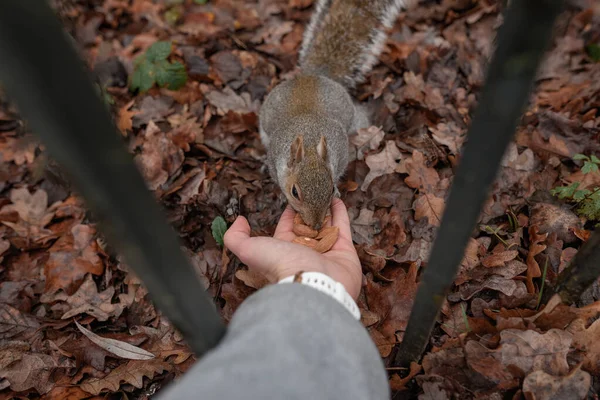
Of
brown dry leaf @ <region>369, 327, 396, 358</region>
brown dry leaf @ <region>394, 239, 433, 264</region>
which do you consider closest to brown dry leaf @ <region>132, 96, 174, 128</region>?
brown dry leaf @ <region>394, 239, 433, 264</region>

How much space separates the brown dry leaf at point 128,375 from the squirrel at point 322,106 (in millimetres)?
1018

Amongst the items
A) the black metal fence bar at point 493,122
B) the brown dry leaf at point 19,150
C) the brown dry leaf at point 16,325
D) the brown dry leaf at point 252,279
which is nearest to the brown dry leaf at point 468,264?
the black metal fence bar at point 493,122

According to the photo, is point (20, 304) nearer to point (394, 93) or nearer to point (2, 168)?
point (2, 168)

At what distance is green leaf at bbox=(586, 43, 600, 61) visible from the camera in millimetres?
3207

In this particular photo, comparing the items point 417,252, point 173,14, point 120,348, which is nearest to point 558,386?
point 417,252

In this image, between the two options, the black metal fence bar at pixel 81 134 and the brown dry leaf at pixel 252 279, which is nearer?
the black metal fence bar at pixel 81 134

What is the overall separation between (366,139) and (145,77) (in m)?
1.83

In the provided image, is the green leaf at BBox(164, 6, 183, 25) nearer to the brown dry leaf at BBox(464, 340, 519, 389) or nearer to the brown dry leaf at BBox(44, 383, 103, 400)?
the brown dry leaf at BBox(44, 383, 103, 400)

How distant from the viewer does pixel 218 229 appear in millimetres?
2439

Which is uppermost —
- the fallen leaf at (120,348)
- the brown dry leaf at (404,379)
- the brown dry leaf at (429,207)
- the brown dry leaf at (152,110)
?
the brown dry leaf at (429,207)

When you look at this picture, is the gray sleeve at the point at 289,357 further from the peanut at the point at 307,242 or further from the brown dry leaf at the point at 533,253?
the brown dry leaf at the point at 533,253

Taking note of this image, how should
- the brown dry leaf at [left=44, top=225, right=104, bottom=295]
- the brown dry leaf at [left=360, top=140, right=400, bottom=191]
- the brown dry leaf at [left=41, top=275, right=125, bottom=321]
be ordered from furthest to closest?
the brown dry leaf at [left=360, top=140, right=400, bottom=191] < the brown dry leaf at [left=44, top=225, right=104, bottom=295] < the brown dry leaf at [left=41, top=275, right=125, bottom=321]

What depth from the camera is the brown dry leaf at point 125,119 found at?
10.4ft

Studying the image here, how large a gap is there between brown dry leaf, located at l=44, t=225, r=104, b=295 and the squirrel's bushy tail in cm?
210
